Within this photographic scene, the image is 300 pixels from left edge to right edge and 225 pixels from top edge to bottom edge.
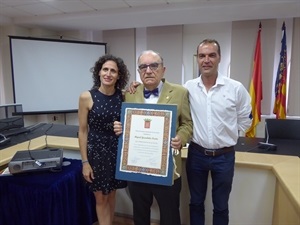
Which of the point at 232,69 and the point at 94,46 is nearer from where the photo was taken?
the point at 232,69

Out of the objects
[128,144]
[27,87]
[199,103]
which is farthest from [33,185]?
[27,87]

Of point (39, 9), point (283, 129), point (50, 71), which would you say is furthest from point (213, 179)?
point (50, 71)

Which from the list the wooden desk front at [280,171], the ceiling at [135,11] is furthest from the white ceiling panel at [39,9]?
the wooden desk front at [280,171]

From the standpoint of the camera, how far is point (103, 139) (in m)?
1.51

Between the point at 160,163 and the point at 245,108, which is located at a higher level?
the point at 245,108

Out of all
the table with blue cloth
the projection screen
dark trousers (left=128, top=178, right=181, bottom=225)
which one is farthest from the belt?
the projection screen

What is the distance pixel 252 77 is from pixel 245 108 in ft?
9.83

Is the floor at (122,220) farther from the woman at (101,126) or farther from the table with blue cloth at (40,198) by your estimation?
the woman at (101,126)

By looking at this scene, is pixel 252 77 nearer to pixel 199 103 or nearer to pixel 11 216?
pixel 199 103

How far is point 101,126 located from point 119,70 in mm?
388

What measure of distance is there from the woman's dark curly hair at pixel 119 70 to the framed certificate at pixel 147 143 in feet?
0.96

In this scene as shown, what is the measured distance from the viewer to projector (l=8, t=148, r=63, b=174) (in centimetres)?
162

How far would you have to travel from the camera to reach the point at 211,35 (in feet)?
14.5

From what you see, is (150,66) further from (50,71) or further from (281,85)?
(50,71)
